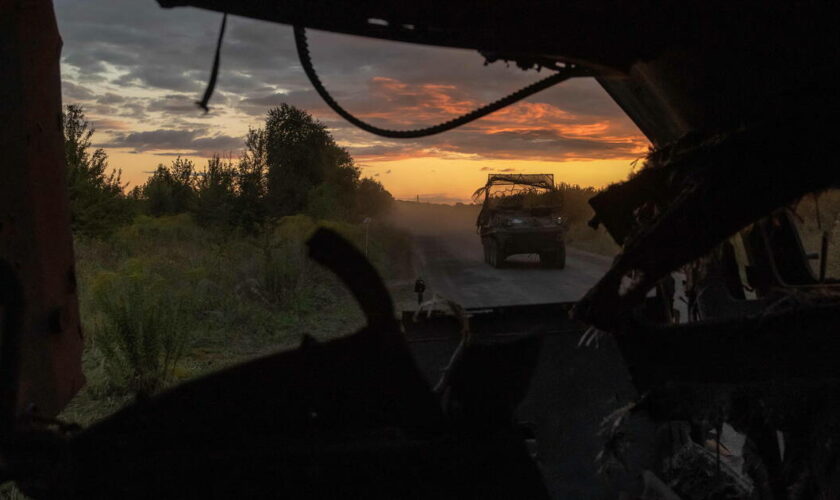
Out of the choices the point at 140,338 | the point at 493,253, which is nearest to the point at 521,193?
the point at 493,253

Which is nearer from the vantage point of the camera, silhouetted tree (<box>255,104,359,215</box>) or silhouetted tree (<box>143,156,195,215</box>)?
silhouetted tree (<box>255,104,359,215</box>)

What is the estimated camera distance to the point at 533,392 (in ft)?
7.83

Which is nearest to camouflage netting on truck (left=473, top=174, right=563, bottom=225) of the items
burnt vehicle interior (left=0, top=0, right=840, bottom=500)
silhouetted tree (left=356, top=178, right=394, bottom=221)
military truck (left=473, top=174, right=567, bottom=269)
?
military truck (left=473, top=174, right=567, bottom=269)

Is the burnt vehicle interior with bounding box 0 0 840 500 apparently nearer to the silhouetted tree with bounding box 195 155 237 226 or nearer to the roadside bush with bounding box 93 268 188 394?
the roadside bush with bounding box 93 268 188 394

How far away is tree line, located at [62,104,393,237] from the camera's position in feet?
62.6

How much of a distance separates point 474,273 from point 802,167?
18.9 meters

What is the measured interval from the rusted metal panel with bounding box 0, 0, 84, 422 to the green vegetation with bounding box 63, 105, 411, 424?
0.39m

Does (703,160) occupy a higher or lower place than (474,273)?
higher

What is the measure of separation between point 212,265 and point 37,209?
15.0 m

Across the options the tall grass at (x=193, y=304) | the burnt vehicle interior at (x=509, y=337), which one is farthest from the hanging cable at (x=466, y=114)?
the tall grass at (x=193, y=304)

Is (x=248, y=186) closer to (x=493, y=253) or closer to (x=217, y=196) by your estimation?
(x=217, y=196)

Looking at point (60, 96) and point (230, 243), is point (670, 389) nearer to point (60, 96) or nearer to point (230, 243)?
point (60, 96)

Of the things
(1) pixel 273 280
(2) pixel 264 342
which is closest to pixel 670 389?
(2) pixel 264 342

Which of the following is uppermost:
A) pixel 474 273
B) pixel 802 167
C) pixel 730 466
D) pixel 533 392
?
pixel 802 167
